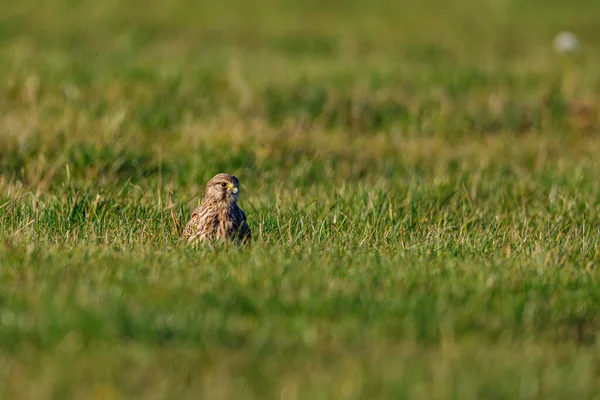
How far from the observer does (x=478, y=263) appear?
6.24 meters

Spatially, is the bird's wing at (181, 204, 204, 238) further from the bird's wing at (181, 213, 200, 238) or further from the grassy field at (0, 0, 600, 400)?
the grassy field at (0, 0, 600, 400)

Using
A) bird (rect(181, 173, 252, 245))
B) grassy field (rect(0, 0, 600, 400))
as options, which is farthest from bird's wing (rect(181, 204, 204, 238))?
grassy field (rect(0, 0, 600, 400))

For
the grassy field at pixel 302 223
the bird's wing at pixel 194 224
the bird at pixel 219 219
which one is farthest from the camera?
the bird's wing at pixel 194 224

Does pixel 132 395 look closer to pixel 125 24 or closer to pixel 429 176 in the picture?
pixel 429 176

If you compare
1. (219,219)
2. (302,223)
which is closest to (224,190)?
(219,219)

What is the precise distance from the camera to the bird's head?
712 centimetres

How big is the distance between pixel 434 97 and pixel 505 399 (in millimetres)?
9671

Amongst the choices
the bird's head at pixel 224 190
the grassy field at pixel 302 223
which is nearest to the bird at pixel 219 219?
the bird's head at pixel 224 190

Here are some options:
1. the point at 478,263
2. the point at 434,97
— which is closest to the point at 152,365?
the point at 478,263

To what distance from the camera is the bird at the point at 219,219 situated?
6.93m

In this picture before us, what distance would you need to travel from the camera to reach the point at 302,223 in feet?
24.1

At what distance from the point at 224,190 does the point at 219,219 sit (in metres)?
0.26

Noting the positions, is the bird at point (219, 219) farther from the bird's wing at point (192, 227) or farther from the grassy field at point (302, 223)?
the grassy field at point (302, 223)

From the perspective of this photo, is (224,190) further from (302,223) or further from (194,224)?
(302,223)
